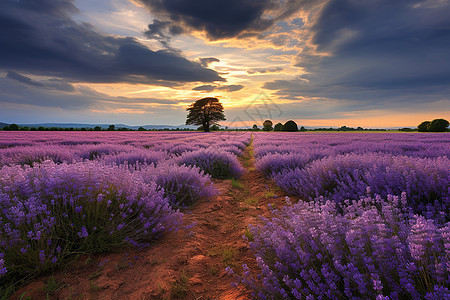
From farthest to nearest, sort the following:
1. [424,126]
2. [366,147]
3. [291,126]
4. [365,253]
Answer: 1. [291,126]
2. [424,126]
3. [366,147]
4. [365,253]

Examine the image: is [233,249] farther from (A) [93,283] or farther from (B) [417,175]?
(B) [417,175]

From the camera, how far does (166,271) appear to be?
78.4 inches

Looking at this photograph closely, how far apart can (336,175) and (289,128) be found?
57560 millimetres

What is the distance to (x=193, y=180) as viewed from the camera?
4191mm

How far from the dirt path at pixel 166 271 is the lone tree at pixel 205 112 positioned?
49.2 m

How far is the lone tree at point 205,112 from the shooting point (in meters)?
51.5

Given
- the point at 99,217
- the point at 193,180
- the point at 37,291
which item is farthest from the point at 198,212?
the point at 37,291

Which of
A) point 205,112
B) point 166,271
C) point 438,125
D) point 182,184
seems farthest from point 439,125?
point 166,271

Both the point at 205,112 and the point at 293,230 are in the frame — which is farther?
the point at 205,112

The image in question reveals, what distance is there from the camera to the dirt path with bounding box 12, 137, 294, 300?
1.70 meters

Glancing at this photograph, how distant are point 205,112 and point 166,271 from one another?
50802 mm

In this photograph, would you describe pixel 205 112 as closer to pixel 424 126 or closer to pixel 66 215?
pixel 424 126

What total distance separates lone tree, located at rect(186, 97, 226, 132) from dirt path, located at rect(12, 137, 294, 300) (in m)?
49.2

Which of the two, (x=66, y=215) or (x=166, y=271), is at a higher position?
(x=66, y=215)
